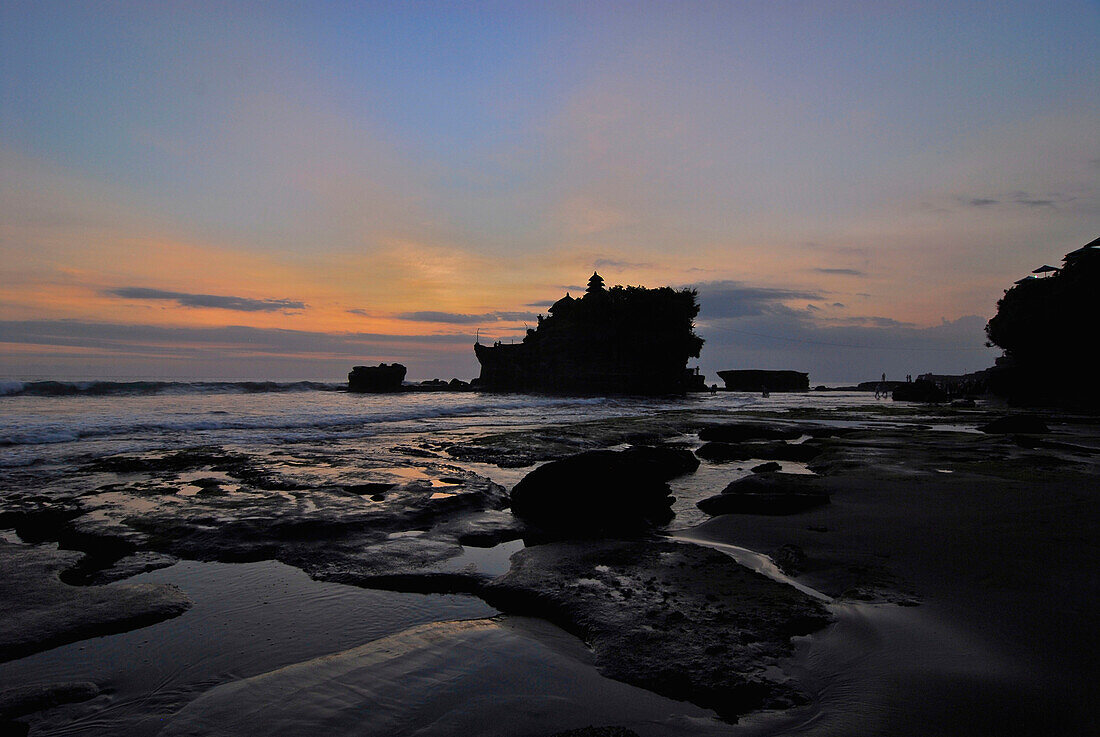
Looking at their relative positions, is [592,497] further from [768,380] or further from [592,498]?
[768,380]

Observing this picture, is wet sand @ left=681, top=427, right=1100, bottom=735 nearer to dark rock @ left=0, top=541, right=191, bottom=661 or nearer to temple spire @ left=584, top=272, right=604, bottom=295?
dark rock @ left=0, top=541, right=191, bottom=661

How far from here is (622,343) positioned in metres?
83.3

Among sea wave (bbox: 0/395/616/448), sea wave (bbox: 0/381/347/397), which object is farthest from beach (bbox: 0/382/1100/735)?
sea wave (bbox: 0/381/347/397)

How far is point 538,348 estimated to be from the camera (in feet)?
292

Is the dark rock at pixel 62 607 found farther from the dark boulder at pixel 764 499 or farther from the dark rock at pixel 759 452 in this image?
the dark rock at pixel 759 452

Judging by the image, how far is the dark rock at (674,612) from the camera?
3.14 metres

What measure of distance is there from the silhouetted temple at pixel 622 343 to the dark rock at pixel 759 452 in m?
67.0

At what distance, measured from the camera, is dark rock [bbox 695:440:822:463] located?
12758 mm

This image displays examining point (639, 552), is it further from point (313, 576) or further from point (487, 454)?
point (487, 454)

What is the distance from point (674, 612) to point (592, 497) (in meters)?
2.81

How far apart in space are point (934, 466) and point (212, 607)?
11.7 m

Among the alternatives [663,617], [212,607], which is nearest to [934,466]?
[663,617]

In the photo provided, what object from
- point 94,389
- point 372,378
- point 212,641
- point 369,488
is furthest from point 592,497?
point 372,378

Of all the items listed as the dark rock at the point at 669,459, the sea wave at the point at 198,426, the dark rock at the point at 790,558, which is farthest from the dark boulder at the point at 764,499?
the sea wave at the point at 198,426
